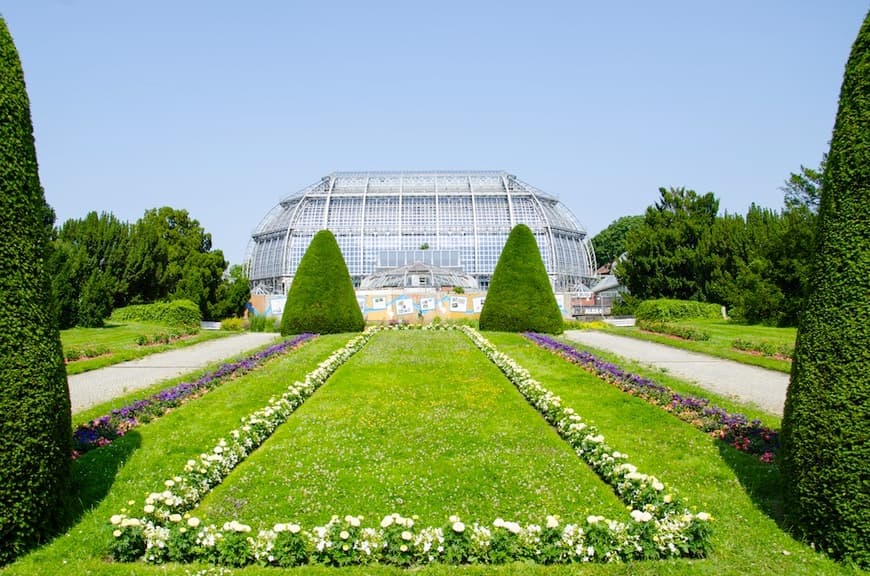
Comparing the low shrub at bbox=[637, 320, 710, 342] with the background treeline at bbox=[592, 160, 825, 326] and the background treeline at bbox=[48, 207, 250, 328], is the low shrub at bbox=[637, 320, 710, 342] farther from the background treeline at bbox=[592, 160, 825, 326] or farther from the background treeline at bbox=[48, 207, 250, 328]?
the background treeline at bbox=[48, 207, 250, 328]

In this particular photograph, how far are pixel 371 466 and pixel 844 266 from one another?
550cm

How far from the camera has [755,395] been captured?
12.8 meters

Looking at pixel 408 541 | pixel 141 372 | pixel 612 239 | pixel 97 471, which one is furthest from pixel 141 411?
pixel 612 239

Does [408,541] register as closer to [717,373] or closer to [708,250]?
[717,373]

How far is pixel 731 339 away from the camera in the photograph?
2267 centimetres

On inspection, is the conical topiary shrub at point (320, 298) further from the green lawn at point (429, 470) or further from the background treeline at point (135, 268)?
the green lawn at point (429, 470)

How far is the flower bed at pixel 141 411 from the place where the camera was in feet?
29.6

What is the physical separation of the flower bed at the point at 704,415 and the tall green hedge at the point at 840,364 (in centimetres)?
267

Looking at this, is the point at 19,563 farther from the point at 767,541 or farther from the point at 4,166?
the point at 767,541

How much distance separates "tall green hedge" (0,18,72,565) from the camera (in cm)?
552

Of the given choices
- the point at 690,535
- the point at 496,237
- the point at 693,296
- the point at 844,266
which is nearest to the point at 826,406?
the point at 844,266

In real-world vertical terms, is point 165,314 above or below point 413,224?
below

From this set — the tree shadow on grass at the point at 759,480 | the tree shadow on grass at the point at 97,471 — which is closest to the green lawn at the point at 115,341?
the tree shadow on grass at the point at 97,471

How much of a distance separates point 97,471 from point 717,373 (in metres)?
13.7
